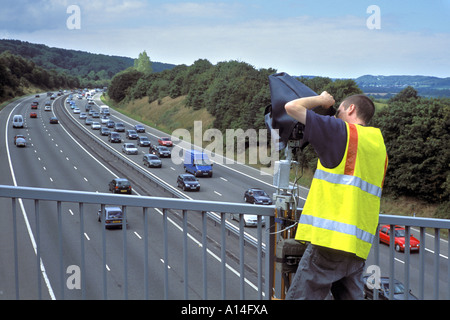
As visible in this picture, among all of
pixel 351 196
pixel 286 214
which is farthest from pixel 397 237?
pixel 351 196

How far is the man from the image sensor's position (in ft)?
10.3

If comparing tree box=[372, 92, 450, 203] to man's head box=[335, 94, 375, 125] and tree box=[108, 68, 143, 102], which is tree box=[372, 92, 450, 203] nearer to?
man's head box=[335, 94, 375, 125]

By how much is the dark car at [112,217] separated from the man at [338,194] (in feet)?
4.77

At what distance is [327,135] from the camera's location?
3.13 meters

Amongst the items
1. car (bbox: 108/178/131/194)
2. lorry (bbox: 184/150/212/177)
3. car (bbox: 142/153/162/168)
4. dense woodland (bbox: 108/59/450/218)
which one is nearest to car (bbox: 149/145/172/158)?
lorry (bbox: 184/150/212/177)

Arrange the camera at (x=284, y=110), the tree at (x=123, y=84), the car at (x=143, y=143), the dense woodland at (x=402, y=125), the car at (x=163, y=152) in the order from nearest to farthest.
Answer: the camera at (x=284, y=110), the dense woodland at (x=402, y=125), the car at (x=163, y=152), the car at (x=143, y=143), the tree at (x=123, y=84)

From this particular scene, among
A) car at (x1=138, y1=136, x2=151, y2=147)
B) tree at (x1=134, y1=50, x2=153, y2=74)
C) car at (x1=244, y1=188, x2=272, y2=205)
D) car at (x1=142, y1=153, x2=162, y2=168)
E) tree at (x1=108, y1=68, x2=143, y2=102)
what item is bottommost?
car at (x1=244, y1=188, x2=272, y2=205)

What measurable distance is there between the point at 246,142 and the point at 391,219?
Result: 4293 cm

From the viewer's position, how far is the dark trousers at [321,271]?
3.33 metres

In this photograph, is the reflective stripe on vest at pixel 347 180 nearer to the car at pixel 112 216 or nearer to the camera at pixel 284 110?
the camera at pixel 284 110

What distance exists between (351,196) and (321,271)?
58cm

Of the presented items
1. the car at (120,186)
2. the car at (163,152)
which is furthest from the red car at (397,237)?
the car at (163,152)

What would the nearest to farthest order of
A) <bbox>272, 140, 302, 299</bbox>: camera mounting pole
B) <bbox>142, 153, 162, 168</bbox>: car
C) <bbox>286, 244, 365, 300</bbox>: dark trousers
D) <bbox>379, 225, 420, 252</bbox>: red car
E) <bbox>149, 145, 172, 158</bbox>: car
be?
<bbox>286, 244, 365, 300</bbox>: dark trousers < <bbox>272, 140, 302, 299</bbox>: camera mounting pole < <bbox>379, 225, 420, 252</bbox>: red car < <bbox>142, 153, 162, 168</bbox>: car < <bbox>149, 145, 172, 158</bbox>: car
